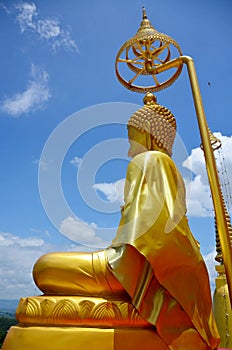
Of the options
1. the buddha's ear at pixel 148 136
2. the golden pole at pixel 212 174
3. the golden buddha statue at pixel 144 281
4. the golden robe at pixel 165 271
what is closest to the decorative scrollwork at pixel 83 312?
the golden buddha statue at pixel 144 281

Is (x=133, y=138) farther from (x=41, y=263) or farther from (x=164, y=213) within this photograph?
(x=41, y=263)

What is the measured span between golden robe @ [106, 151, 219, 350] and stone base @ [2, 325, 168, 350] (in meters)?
0.12

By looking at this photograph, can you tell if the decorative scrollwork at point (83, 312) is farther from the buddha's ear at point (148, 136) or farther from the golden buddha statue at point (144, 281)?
the buddha's ear at point (148, 136)

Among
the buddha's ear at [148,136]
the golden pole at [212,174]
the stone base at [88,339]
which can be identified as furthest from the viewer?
the buddha's ear at [148,136]

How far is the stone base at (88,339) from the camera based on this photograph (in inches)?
122

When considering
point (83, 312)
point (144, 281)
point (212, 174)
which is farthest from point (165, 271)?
point (212, 174)

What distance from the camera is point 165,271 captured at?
11.0ft

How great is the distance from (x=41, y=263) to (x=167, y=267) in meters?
1.19

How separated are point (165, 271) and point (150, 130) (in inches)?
73.0

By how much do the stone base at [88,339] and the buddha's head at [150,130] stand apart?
7.06ft

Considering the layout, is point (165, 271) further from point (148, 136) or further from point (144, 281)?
point (148, 136)

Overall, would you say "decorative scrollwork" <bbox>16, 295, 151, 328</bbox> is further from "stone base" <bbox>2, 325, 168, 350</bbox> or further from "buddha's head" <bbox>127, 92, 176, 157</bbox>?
"buddha's head" <bbox>127, 92, 176, 157</bbox>

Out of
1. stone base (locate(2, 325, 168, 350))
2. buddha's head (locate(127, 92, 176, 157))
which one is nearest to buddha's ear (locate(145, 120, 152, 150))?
buddha's head (locate(127, 92, 176, 157))

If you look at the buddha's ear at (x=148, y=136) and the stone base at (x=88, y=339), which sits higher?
the buddha's ear at (x=148, y=136)
